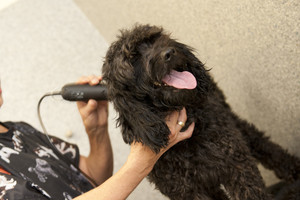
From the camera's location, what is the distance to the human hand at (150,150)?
1014 millimetres

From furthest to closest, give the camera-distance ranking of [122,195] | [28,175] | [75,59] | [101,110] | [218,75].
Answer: [75,59] < [218,75] < [101,110] < [28,175] < [122,195]

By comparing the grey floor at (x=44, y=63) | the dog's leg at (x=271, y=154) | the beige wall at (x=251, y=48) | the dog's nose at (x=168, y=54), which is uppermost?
the grey floor at (x=44, y=63)

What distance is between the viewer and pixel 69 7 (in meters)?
2.62

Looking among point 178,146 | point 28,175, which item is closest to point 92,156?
point 28,175

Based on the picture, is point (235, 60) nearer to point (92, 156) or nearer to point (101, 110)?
point (101, 110)

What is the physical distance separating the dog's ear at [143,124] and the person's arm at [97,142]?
30 centimetres

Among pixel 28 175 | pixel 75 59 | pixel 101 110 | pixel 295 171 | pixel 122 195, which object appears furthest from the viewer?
pixel 75 59

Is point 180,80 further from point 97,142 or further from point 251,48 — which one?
point 97,142

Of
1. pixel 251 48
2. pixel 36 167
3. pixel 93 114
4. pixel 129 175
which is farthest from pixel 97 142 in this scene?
pixel 251 48

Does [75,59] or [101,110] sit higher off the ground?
[75,59]

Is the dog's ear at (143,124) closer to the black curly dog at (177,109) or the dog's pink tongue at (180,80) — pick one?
the black curly dog at (177,109)

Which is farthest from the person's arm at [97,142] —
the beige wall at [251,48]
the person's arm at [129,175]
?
the beige wall at [251,48]

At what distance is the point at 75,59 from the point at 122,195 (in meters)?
1.68

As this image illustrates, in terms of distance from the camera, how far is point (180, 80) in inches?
40.1
